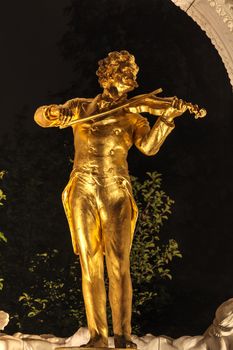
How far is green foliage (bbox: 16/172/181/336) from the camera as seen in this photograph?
8.19m

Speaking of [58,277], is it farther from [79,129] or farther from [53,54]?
[79,129]

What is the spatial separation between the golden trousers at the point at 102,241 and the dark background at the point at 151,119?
2.86m

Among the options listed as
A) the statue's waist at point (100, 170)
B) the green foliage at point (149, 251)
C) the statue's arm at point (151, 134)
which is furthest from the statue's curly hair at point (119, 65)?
the green foliage at point (149, 251)

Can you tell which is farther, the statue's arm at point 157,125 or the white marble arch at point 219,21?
the white marble arch at point 219,21

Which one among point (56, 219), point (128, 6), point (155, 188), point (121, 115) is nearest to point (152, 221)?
point (155, 188)

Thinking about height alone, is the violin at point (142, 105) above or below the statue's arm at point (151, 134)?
above

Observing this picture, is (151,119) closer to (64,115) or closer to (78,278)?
(78,278)

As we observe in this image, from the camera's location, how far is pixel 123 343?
540cm

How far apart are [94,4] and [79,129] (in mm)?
3364

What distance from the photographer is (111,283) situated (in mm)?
5492

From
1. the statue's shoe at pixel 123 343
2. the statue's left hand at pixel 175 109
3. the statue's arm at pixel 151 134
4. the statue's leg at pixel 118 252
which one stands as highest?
the statue's left hand at pixel 175 109

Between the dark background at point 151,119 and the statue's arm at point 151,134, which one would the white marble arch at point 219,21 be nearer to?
the statue's arm at point 151,134

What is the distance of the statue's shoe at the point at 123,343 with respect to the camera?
17.6 feet

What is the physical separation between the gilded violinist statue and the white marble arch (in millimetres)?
722
